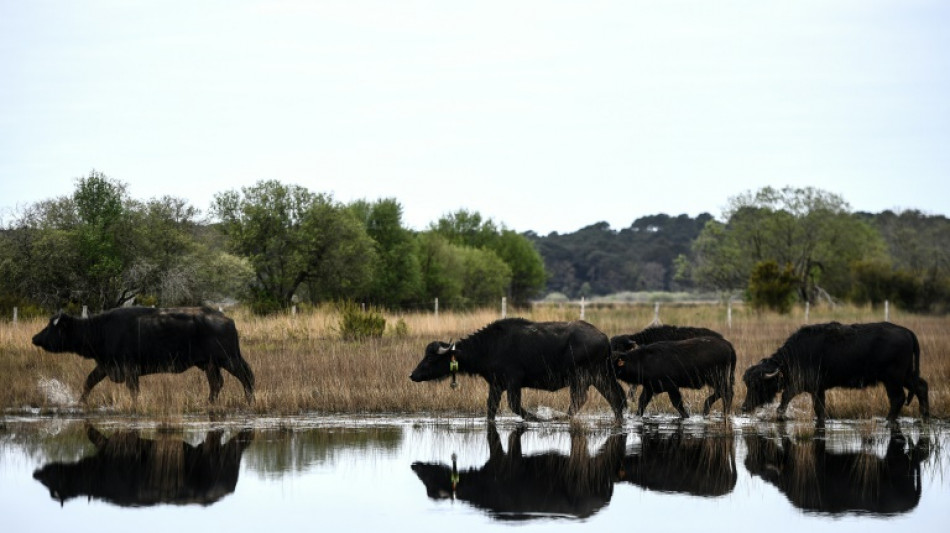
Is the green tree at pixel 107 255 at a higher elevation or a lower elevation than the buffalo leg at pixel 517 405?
higher

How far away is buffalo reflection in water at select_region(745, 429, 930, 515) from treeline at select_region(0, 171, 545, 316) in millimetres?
29194

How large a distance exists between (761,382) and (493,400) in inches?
165

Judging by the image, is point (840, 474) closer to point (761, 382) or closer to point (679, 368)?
point (679, 368)

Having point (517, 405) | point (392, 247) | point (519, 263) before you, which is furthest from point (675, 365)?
point (519, 263)

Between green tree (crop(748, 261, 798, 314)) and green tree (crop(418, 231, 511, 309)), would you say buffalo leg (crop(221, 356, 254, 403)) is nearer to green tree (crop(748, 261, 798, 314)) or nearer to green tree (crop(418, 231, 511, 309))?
green tree (crop(748, 261, 798, 314))

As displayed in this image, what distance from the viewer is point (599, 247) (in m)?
178

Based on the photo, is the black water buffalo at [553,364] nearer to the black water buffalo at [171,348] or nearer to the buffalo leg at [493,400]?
the buffalo leg at [493,400]

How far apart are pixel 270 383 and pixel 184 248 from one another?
893 inches

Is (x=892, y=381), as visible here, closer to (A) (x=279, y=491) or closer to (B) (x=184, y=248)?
(A) (x=279, y=491)

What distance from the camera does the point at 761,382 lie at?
18.5m

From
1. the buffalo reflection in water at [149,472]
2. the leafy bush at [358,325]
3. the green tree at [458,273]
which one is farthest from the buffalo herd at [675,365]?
the green tree at [458,273]

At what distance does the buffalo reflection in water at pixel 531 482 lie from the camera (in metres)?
11.5

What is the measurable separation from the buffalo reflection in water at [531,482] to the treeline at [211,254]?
92.9ft

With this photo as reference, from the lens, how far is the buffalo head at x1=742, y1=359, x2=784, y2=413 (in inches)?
722
